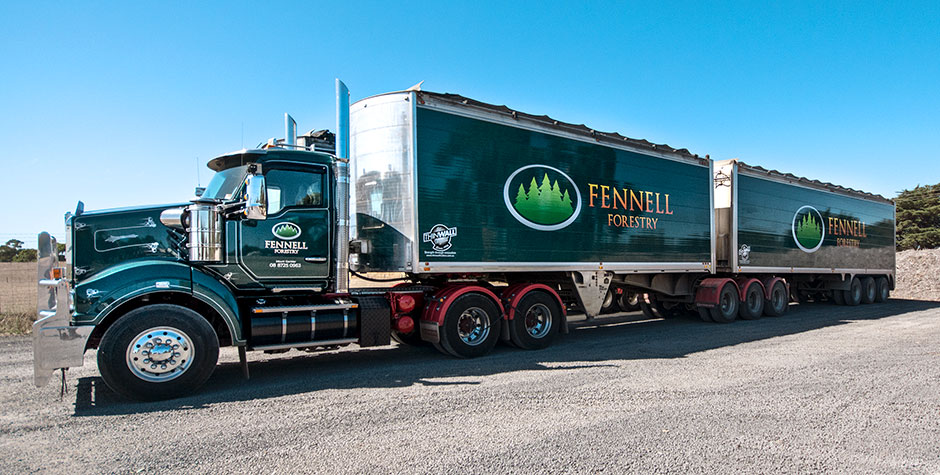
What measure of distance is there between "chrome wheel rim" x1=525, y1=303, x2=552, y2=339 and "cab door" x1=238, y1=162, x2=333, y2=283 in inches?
137

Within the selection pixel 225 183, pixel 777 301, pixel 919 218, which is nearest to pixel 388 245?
pixel 225 183

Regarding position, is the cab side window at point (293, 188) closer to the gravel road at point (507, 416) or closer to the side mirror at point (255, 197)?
the side mirror at point (255, 197)

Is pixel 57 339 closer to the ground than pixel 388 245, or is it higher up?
closer to the ground

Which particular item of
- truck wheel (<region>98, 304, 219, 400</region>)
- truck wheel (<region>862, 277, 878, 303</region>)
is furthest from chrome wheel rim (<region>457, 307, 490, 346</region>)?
truck wheel (<region>862, 277, 878, 303</region>)

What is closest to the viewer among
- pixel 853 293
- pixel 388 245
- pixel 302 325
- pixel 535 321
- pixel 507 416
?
pixel 507 416

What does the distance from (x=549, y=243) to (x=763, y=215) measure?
26.0ft

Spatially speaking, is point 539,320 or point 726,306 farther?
point 726,306

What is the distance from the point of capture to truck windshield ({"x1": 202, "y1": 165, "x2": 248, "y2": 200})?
6.82 m

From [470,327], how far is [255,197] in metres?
3.70

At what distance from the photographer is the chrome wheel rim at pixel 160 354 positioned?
18.9 feet

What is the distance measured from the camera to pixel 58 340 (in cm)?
554

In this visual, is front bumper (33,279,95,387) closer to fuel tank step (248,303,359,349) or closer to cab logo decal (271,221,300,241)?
fuel tank step (248,303,359,349)

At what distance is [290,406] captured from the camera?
18.1 feet

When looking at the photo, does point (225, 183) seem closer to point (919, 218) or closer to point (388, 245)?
point (388, 245)
